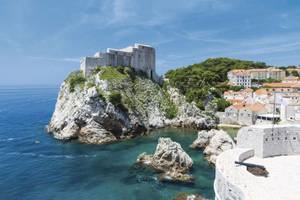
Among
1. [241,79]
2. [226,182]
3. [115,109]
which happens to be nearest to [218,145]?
[115,109]

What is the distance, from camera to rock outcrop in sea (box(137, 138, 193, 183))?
26.3 m

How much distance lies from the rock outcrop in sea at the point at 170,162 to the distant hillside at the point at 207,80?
1113 inches

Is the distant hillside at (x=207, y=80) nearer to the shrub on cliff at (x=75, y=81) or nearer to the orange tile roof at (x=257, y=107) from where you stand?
the orange tile roof at (x=257, y=107)

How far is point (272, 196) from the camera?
13.8 metres

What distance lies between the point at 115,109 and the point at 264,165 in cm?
2824

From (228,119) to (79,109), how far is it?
2867cm

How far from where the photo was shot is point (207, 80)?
72.0 m

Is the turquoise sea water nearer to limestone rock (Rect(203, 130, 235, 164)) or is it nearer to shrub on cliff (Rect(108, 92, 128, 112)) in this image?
limestone rock (Rect(203, 130, 235, 164))

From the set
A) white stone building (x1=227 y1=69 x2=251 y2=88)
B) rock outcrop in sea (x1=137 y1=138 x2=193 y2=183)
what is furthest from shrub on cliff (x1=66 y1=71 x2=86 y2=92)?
white stone building (x1=227 y1=69 x2=251 y2=88)

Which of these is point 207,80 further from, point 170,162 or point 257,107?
point 170,162

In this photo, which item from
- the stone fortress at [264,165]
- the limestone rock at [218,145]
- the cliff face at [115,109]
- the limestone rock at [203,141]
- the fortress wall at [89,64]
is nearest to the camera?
the stone fortress at [264,165]

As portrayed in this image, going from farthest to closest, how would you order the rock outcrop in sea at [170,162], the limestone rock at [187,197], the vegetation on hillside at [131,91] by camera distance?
the vegetation on hillside at [131,91]
the rock outcrop in sea at [170,162]
the limestone rock at [187,197]

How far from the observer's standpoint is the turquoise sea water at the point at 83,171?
23625 mm

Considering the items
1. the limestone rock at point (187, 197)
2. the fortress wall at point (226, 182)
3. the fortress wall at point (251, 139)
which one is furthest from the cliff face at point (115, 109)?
the fortress wall at point (226, 182)
